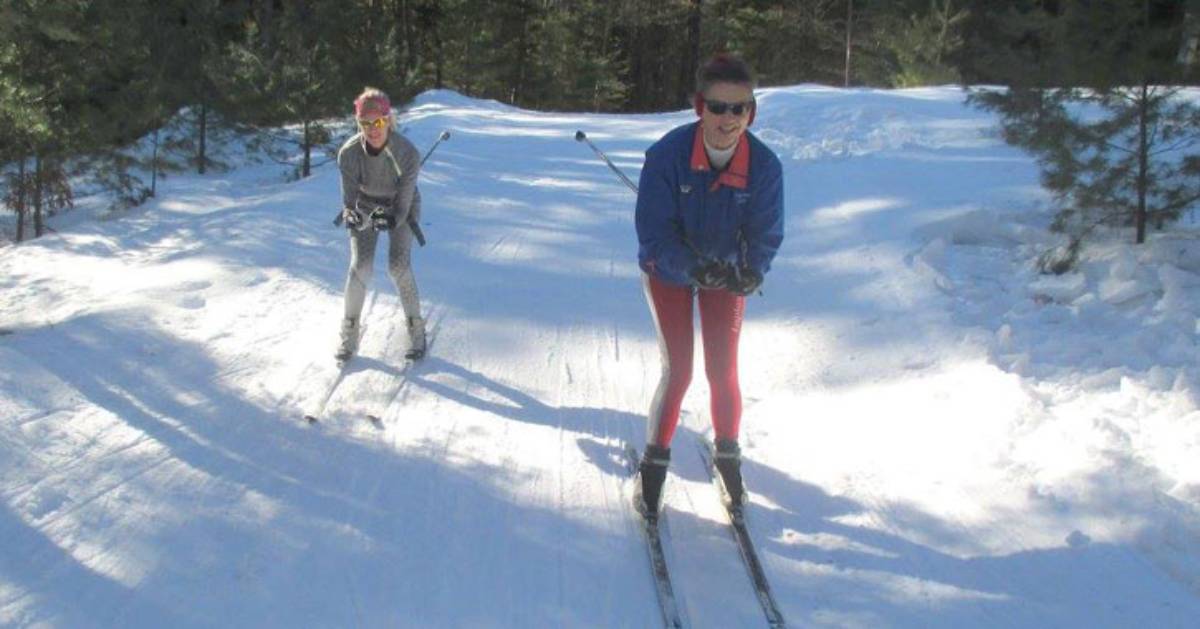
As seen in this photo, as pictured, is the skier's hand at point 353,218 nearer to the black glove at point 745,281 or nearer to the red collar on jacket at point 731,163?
the red collar on jacket at point 731,163

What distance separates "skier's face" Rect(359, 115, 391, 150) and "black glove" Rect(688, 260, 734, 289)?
293 cm

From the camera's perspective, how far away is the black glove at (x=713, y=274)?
380 centimetres

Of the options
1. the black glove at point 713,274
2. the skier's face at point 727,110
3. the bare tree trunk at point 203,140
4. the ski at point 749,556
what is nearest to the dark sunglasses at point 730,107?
the skier's face at point 727,110

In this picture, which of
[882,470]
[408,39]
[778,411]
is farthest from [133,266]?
[408,39]

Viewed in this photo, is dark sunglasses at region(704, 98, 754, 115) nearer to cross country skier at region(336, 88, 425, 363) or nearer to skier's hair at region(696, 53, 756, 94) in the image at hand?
skier's hair at region(696, 53, 756, 94)

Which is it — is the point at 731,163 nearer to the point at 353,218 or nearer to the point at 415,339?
the point at 353,218

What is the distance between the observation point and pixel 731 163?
389cm

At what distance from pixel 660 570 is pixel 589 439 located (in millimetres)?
1575

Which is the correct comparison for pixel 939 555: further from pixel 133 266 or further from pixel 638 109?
pixel 638 109

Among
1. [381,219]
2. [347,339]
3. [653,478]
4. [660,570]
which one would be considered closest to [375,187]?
[381,219]

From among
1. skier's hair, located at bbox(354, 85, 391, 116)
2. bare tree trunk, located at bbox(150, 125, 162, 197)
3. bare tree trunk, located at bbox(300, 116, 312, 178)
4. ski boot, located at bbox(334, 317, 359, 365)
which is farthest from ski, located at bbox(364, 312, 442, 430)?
bare tree trunk, located at bbox(150, 125, 162, 197)

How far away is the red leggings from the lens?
4.10 metres

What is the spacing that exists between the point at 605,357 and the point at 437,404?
1.48 m

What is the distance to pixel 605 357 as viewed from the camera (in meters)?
6.78
